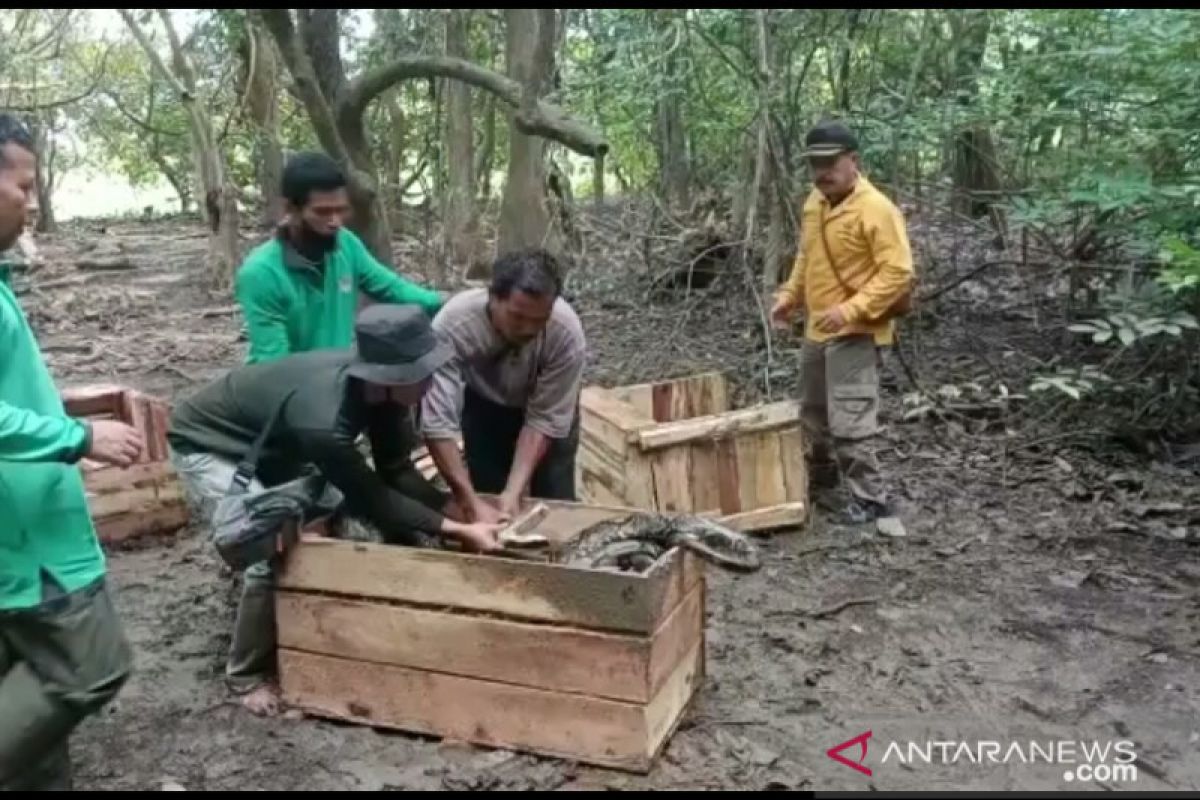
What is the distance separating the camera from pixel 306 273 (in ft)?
13.6

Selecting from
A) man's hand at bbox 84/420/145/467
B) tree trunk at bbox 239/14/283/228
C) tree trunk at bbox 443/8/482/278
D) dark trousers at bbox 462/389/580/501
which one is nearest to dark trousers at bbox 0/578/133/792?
man's hand at bbox 84/420/145/467

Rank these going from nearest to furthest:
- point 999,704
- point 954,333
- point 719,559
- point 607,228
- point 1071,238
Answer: point 719,559
point 999,704
point 1071,238
point 954,333
point 607,228

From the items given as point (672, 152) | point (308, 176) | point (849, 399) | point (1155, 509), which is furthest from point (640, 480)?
point (672, 152)

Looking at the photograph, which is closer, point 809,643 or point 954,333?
point 809,643

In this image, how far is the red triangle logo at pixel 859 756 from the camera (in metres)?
3.51

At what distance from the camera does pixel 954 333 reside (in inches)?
321

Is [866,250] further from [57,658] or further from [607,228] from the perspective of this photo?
[607,228]

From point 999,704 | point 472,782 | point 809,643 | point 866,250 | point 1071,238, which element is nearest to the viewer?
point 472,782

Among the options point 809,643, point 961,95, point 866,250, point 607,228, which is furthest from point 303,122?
point 809,643

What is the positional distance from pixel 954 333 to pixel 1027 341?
50cm

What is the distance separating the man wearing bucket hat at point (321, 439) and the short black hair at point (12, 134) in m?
0.98

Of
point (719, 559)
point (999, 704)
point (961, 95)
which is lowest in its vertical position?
point (999, 704)

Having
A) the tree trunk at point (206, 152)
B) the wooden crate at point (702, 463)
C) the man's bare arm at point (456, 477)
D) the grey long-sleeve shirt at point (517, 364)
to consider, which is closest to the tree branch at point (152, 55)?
the tree trunk at point (206, 152)

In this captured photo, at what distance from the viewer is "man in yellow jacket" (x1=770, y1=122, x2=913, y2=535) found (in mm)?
5168
